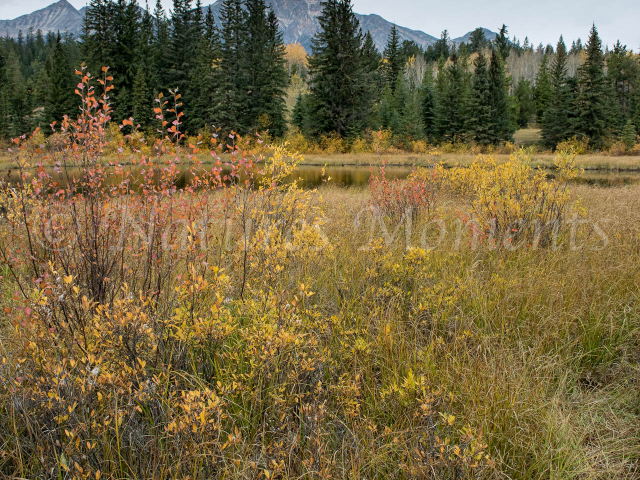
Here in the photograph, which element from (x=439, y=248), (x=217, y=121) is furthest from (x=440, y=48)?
(x=439, y=248)

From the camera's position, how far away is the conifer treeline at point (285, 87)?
3462 centimetres

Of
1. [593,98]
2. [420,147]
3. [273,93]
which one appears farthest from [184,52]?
[593,98]

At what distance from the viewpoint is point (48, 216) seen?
2848mm

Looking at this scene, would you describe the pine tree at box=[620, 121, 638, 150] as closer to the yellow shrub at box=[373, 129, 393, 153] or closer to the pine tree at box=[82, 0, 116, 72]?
the yellow shrub at box=[373, 129, 393, 153]

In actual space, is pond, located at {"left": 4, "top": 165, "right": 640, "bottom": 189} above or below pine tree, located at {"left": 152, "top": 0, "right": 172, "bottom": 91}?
below

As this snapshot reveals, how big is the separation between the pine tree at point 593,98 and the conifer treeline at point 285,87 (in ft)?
0.28

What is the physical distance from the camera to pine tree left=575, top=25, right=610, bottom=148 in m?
33.0

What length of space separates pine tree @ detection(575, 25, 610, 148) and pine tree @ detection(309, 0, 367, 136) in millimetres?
19521

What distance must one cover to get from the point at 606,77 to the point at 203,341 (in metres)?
43.4

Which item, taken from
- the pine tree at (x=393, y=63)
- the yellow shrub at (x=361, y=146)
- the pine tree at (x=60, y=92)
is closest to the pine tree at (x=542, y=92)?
the pine tree at (x=393, y=63)

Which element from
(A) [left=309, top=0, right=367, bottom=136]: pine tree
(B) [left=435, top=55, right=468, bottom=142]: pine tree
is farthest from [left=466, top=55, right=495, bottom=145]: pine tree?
(A) [left=309, top=0, right=367, bottom=136]: pine tree

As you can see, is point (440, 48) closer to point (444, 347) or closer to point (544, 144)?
point (544, 144)

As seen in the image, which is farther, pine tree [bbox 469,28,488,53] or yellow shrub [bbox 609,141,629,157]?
pine tree [bbox 469,28,488,53]

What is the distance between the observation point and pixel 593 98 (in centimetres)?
3347
